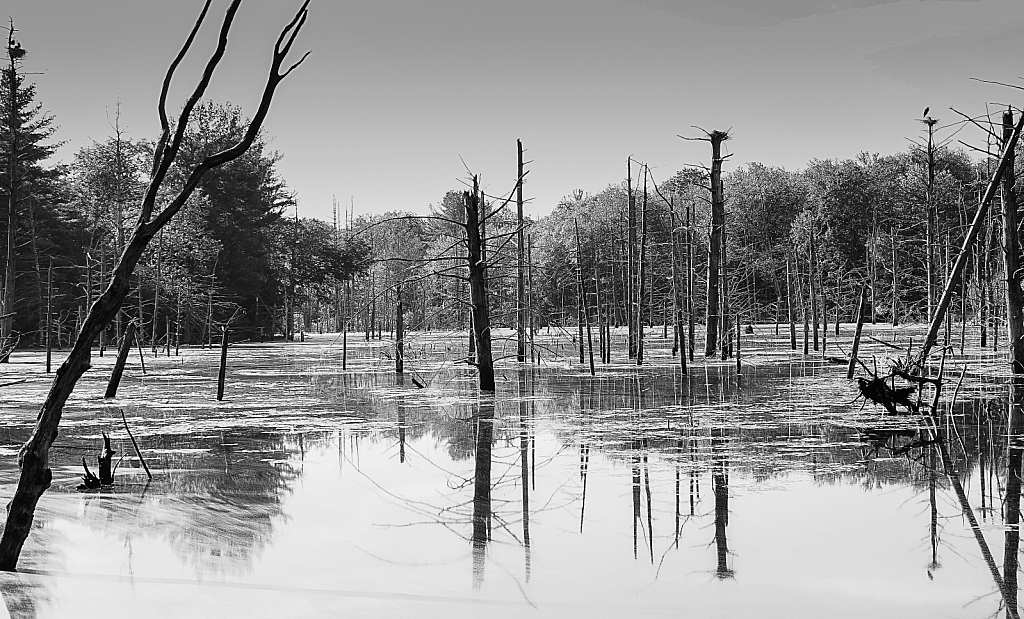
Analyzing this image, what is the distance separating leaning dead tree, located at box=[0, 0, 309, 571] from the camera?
4.21m

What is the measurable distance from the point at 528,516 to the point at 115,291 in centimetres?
362

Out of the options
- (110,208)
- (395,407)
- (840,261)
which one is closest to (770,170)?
(840,261)

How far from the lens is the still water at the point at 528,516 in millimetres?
4750

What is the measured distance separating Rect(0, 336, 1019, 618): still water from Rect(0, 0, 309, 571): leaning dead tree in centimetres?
35

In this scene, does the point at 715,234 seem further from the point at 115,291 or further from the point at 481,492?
the point at 115,291

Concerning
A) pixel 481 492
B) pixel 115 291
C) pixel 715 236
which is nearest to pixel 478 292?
pixel 481 492

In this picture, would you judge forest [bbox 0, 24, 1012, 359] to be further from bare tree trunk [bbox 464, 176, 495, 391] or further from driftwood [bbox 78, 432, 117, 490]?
driftwood [bbox 78, 432, 117, 490]

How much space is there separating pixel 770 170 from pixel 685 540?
71.2 meters

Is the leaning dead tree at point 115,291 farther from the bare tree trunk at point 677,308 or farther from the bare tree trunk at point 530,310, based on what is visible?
the bare tree trunk at point 677,308

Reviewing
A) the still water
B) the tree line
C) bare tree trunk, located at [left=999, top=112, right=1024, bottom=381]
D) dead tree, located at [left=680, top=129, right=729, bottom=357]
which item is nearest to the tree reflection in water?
the still water

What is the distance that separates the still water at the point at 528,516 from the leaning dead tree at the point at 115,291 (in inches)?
13.8

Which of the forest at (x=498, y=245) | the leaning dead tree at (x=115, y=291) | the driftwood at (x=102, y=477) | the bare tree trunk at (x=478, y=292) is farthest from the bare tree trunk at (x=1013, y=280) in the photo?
the leaning dead tree at (x=115, y=291)

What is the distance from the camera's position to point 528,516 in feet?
22.4

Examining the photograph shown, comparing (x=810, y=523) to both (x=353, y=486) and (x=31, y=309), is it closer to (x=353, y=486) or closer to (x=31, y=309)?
(x=353, y=486)
